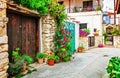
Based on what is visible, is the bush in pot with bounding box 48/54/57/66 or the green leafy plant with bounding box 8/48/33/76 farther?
the bush in pot with bounding box 48/54/57/66

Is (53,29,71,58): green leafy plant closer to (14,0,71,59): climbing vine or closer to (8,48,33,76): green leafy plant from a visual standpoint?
(14,0,71,59): climbing vine

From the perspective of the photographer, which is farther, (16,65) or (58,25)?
(58,25)

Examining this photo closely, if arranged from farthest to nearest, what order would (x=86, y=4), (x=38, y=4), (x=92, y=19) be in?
(x=86, y=4) → (x=92, y=19) → (x=38, y=4)

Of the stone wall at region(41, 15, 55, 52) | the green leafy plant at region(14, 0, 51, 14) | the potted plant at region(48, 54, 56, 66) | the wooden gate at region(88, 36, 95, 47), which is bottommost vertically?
the potted plant at region(48, 54, 56, 66)

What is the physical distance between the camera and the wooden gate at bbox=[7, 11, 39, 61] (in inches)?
293

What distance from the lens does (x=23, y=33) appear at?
8.41 m

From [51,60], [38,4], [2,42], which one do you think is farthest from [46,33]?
[2,42]

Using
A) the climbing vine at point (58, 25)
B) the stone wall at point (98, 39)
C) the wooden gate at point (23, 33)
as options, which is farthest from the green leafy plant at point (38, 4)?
the stone wall at point (98, 39)

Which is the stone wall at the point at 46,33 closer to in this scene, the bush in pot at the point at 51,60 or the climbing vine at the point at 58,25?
the climbing vine at the point at 58,25

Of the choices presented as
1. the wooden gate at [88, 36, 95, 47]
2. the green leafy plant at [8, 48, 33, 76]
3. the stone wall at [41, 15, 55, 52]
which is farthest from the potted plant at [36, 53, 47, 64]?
the wooden gate at [88, 36, 95, 47]

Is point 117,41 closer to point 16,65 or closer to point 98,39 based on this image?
point 98,39

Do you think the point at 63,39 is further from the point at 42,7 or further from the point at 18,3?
the point at 18,3

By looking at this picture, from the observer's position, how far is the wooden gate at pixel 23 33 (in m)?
7.44

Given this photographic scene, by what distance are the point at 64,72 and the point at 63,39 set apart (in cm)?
292
